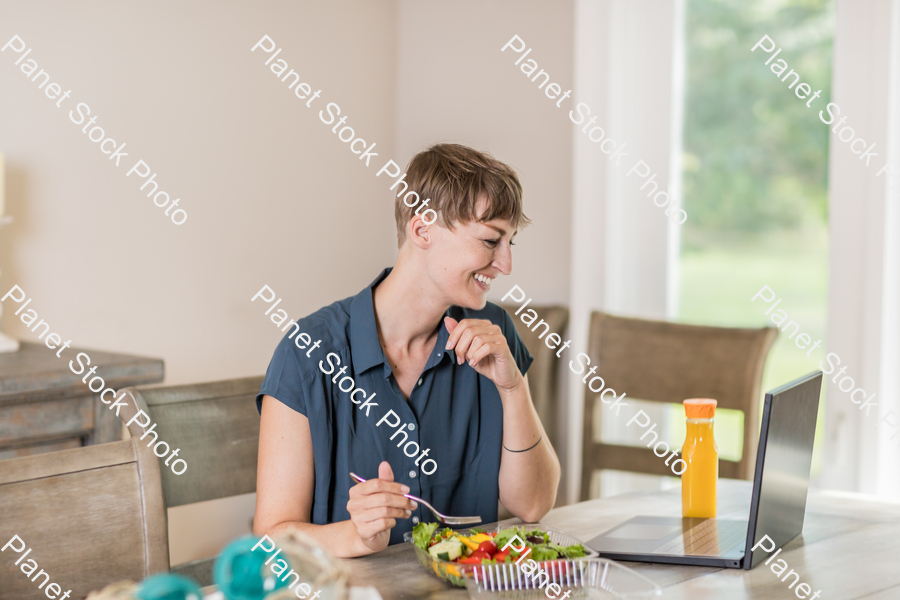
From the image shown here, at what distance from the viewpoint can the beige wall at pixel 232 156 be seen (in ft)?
7.37

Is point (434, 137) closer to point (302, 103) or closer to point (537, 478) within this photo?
point (302, 103)

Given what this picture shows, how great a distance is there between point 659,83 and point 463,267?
4.51ft

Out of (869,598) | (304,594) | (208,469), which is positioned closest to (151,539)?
(208,469)

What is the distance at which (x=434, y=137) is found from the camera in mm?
3008

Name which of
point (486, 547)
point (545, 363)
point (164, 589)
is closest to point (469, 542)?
point (486, 547)

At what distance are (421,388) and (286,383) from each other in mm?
248

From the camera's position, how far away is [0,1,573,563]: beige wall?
7.37ft

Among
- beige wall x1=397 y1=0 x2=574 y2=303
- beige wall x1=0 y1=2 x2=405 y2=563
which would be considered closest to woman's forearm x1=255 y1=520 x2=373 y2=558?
beige wall x1=0 y1=2 x2=405 y2=563

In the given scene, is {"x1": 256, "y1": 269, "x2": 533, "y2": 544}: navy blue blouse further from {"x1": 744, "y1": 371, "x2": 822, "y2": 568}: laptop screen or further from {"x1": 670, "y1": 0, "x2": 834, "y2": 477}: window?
{"x1": 670, "y1": 0, "x2": 834, "y2": 477}: window

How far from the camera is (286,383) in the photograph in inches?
50.2

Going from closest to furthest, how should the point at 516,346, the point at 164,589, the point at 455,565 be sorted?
1. the point at 164,589
2. the point at 455,565
3. the point at 516,346

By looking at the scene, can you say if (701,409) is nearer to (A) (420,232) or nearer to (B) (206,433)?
(A) (420,232)

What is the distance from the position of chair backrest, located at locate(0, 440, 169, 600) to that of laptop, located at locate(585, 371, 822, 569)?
639 millimetres

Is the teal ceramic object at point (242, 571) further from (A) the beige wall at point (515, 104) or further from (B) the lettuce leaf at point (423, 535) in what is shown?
(A) the beige wall at point (515, 104)
